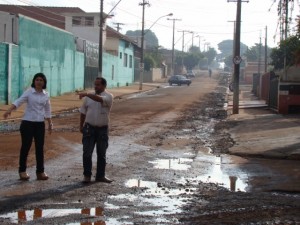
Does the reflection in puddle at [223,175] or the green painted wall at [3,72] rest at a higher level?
the green painted wall at [3,72]

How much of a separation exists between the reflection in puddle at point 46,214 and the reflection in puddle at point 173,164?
150 inches

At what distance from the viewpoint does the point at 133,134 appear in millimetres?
16281

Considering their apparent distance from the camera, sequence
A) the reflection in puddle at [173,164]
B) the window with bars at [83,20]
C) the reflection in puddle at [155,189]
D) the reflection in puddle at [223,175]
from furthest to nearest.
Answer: the window with bars at [83,20] < the reflection in puddle at [173,164] < the reflection in puddle at [223,175] < the reflection in puddle at [155,189]

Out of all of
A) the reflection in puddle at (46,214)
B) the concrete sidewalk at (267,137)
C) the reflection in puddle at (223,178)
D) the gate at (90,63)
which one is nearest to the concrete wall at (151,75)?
the gate at (90,63)

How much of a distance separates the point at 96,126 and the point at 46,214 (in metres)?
2.38

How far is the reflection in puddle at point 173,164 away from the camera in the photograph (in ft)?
34.7

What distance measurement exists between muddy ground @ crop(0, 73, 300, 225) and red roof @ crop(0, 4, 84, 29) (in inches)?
2084

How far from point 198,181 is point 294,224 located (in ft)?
9.86

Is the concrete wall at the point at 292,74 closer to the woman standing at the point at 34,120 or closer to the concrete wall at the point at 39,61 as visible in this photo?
the concrete wall at the point at 39,61

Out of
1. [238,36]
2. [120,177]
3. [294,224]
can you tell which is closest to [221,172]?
[120,177]

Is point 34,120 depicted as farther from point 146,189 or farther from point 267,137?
point 267,137

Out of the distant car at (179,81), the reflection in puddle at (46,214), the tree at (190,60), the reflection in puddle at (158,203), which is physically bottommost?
the reflection in puddle at (158,203)

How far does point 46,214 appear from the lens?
6523 mm

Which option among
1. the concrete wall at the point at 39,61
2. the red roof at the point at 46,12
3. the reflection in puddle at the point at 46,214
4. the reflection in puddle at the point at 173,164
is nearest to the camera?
the reflection in puddle at the point at 46,214
